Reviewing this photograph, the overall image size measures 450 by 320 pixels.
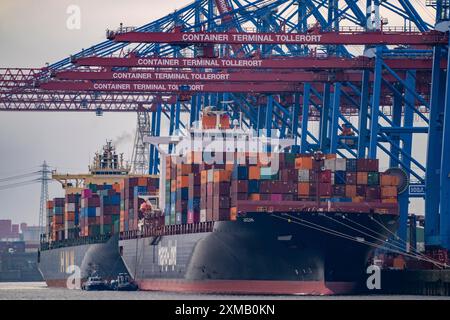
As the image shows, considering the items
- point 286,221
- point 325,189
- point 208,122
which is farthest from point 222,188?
point 208,122

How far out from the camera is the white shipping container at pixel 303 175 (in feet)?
224

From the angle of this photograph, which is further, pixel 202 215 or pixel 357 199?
pixel 202 215

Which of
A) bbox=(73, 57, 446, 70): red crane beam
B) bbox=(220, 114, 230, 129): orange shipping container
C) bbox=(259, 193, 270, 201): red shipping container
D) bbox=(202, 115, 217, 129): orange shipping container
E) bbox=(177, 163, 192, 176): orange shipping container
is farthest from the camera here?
bbox=(220, 114, 230, 129): orange shipping container

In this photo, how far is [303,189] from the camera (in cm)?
6850

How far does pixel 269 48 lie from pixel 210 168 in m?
23.8

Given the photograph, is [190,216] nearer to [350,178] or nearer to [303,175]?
[303,175]

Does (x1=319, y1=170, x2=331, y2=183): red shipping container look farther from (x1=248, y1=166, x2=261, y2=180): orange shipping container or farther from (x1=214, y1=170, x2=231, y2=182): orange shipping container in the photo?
(x1=214, y1=170, x2=231, y2=182): orange shipping container

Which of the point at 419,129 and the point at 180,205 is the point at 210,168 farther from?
the point at 419,129

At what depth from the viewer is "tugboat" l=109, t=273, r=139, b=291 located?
275 feet

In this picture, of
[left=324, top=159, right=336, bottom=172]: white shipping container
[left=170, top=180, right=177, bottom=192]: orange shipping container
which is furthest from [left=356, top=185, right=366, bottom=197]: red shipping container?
[left=170, top=180, right=177, bottom=192]: orange shipping container

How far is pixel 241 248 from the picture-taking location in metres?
69.9

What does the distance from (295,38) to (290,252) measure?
11577mm

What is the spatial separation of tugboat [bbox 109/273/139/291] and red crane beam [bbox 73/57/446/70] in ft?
41.9

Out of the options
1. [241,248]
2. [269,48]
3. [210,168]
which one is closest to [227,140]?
[210,168]
